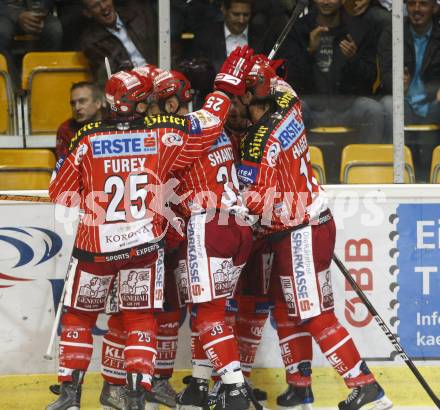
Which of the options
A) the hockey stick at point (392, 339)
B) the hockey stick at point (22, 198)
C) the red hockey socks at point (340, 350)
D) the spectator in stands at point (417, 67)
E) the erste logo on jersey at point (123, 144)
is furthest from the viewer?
the spectator in stands at point (417, 67)

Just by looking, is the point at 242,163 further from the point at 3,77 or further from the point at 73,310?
the point at 3,77

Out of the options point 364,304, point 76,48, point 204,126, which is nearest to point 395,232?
point 364,304

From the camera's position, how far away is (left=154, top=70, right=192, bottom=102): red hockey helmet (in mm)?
4738

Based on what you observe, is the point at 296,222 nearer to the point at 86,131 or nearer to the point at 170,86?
the point at 170,86

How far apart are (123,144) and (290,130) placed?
80 cm

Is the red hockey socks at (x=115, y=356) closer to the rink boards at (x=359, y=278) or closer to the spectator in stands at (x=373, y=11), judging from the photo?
the rink boards at (x=359, y=278)

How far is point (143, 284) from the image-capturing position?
4605 mm

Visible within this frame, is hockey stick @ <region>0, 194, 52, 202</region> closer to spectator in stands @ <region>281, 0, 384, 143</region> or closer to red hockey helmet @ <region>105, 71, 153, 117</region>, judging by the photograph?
red hockey helmet @ <region>105, 71, 153, 117</region>

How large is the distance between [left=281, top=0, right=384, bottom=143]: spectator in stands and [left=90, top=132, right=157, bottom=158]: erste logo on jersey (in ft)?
3.68

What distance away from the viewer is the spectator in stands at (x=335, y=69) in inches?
209

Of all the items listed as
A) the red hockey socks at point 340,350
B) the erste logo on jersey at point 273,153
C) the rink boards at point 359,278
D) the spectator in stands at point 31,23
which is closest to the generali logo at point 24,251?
the rink boards at point 359,278

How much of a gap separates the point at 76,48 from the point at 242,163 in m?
1.25

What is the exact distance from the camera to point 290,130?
4719 millimetres

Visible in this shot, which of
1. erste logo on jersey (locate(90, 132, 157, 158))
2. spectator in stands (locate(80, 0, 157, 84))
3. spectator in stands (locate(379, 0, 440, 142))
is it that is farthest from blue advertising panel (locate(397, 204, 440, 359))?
spectator in stands (locate(80, 0, 157, 84))
